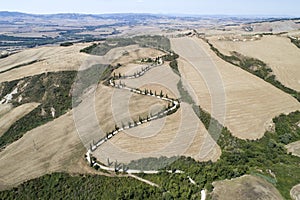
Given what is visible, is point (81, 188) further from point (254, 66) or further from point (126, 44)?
point (126, 44)

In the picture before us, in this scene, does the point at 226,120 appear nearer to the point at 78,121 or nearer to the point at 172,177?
the point at 172,177

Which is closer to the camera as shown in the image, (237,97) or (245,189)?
(245,189)

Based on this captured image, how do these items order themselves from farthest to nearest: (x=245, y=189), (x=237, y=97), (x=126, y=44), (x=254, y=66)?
(x=126, y=44), (x=254, y=66), (x=237, y=97), (x=245, y=189)

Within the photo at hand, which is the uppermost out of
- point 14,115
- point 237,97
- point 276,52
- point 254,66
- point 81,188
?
point 237,97

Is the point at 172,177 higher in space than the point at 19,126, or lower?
higher

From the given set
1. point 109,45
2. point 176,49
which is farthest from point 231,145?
point 109,45

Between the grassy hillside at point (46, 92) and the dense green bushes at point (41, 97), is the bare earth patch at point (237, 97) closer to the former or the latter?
the grassy hillside at point (46, 92)

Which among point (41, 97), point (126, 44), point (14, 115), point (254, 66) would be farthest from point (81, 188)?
point (126, 44)

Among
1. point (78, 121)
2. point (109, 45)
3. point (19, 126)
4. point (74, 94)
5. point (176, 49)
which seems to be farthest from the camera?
point (109, 45)
